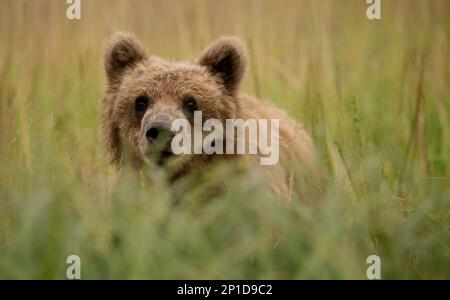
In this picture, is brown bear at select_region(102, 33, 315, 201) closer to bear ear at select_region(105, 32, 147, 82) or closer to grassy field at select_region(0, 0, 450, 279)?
bear ear at select_region(105, 32, 147, 82)

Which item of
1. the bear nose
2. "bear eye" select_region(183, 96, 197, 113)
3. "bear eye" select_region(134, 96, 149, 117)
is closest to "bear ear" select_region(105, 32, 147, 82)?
"bear eye" select_region(134, 96, 149, 117)

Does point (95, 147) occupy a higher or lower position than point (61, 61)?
lower

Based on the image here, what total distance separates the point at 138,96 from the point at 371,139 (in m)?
1.68

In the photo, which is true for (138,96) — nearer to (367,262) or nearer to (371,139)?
(371,139)

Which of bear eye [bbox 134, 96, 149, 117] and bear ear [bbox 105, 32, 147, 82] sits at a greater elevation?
bear ear [bbox 105, 32, 147, 82]

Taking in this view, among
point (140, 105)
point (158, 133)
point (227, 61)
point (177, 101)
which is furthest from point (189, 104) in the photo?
point (158, 133)

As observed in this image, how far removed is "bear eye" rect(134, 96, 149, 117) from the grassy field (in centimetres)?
45

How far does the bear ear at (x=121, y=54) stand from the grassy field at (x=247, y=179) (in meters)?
0.33

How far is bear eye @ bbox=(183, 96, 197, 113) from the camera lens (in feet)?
17.2

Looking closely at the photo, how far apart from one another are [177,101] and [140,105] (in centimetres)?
27

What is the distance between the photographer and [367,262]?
387cm

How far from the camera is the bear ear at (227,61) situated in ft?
18.1

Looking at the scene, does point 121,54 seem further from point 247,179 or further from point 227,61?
point 247,179
